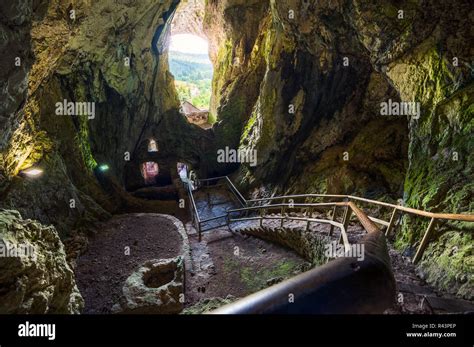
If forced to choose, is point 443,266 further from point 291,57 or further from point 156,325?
point 291,57

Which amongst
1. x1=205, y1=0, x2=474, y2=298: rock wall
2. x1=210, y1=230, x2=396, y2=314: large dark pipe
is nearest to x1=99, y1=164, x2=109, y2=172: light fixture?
x1=205, y1=0, x2=474, y2=298: rock wall

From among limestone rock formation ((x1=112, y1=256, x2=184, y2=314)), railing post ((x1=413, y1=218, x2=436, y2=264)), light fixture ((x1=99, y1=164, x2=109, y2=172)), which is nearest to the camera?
railing post ((x1=413, y1=218, x2=436, y2=264))

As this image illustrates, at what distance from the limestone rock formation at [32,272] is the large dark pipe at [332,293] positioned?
10.0 ft

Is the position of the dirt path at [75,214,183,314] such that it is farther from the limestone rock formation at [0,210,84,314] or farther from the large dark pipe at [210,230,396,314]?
the large dark pipe at [210,230,396,314]

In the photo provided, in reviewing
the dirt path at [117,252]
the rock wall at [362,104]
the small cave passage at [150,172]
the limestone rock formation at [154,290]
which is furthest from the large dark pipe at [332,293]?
the small cave passage at [150,172]

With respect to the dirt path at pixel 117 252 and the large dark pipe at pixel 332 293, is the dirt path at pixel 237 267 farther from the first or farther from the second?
the large dark pipe at pixel 332 293

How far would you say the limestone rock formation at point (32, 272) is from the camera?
3.19m

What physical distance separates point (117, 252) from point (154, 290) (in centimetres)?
272

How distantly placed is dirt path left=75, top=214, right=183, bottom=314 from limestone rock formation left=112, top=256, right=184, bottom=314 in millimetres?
361

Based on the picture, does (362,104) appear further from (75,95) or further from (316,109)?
(75,95)

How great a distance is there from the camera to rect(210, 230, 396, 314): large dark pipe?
158 cm

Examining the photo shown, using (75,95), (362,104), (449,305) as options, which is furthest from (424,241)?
(75,95)

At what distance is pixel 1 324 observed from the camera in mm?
2055

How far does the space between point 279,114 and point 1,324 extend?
13779 millimetres
